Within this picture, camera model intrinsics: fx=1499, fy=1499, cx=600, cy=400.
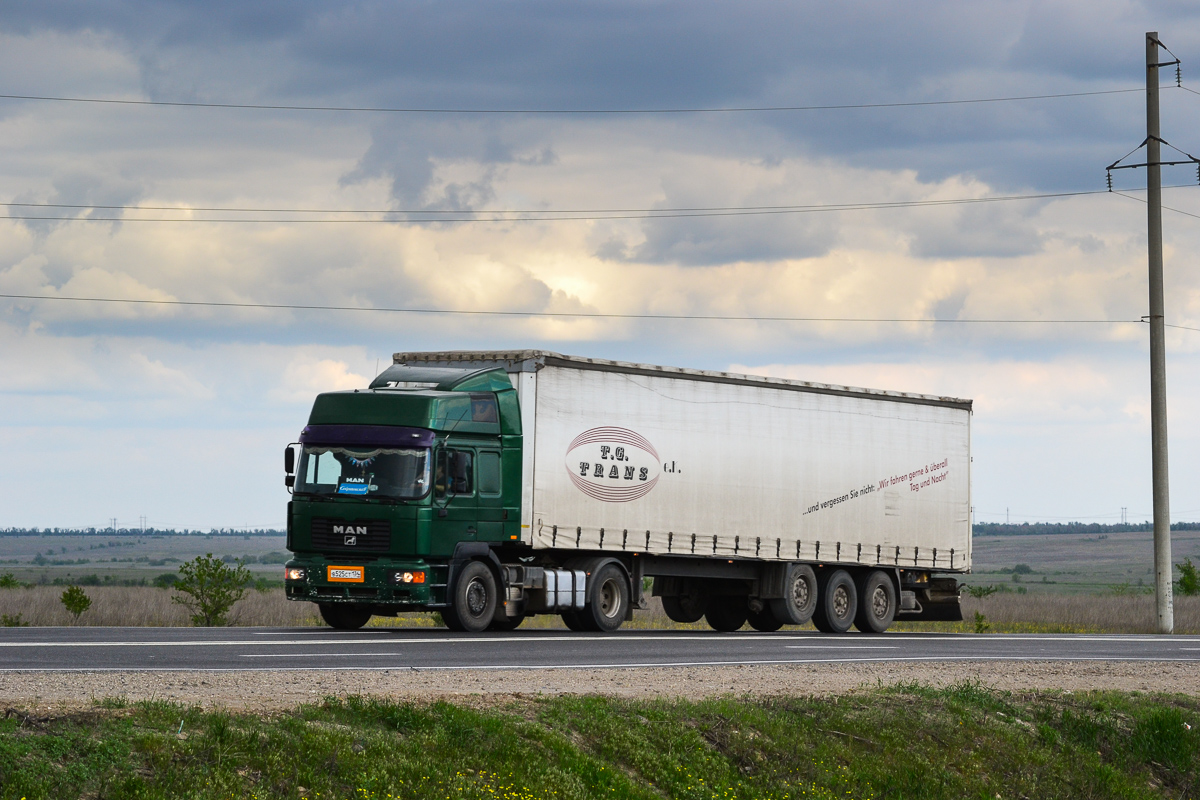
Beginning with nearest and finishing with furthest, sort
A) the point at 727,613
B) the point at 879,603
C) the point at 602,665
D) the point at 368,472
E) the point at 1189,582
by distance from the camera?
the point at 602,665, the point at 368,472, the point at 727,613, the point at 879,603, the point at 1189,582

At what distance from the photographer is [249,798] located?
9281 mm

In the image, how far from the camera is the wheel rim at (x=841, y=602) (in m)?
28.3

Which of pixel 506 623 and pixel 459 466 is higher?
pixel 459 466

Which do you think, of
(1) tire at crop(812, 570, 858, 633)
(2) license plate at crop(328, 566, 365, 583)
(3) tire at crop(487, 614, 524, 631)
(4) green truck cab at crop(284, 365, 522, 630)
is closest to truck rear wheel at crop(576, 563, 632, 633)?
(3) tire at crop(487, 614, 524, 631)

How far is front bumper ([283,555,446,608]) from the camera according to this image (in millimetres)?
22203

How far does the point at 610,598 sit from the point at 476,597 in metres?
2.90

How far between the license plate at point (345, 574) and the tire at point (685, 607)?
7.75m

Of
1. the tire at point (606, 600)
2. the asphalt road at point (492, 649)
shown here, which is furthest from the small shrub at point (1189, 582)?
the tire at point (606, 600)

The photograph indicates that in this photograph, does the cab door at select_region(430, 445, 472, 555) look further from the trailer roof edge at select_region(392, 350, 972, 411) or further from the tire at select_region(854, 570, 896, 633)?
the tire at select_region(854, 570, 896, 633)

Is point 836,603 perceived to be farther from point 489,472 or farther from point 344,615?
point 344,615

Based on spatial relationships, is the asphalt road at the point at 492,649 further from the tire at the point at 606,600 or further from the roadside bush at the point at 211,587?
the roadside bush at the point at 211,587

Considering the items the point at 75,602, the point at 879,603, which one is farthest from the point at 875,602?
the point at 75,602

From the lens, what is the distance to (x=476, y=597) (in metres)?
23.2

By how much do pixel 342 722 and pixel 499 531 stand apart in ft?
41.7
